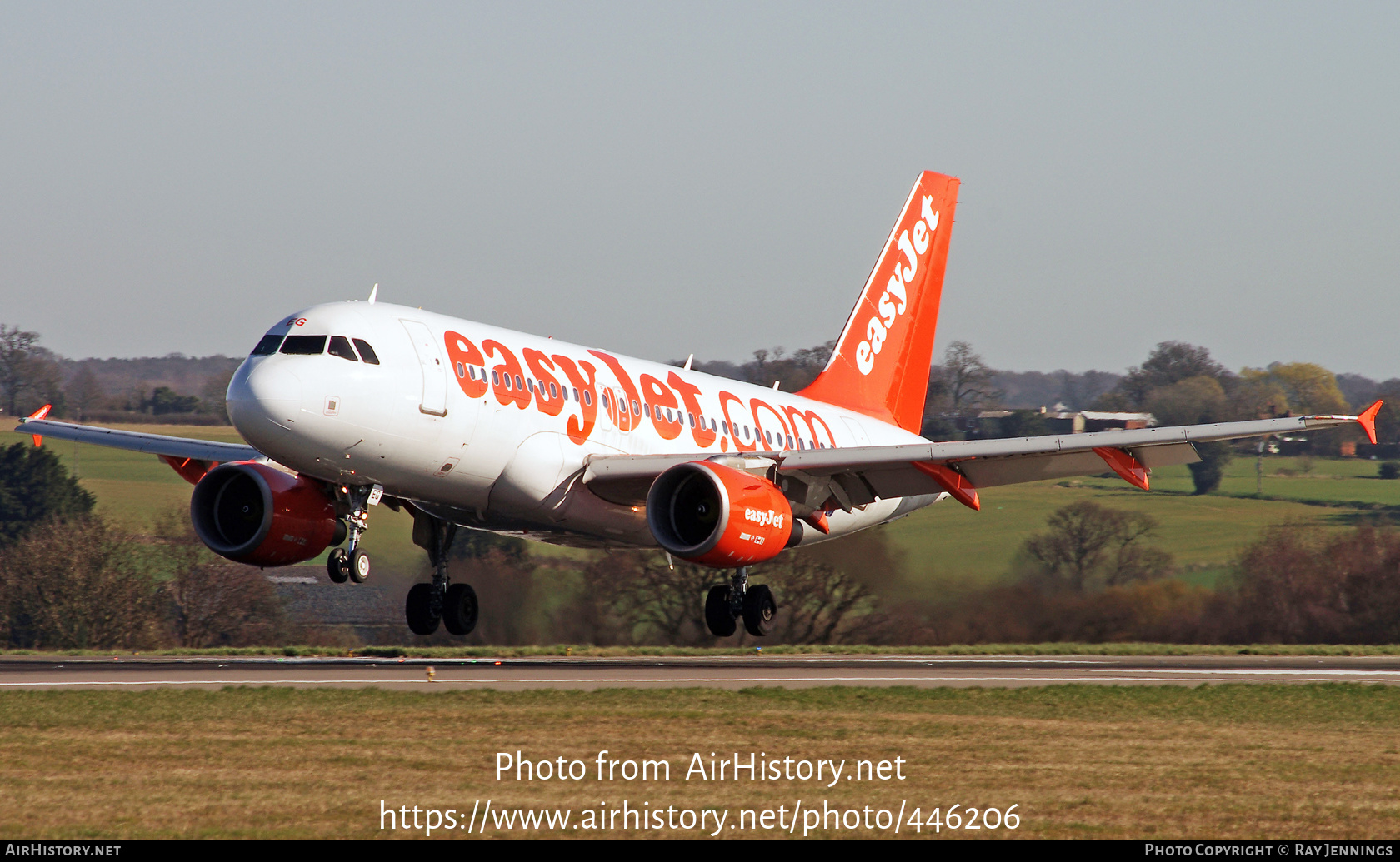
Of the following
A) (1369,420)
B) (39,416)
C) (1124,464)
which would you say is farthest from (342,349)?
(1369,420)

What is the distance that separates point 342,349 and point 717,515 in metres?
7.23

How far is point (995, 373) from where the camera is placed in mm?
97500

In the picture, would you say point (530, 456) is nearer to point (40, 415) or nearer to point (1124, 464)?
point (1124, 464)

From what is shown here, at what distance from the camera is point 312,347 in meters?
22.4

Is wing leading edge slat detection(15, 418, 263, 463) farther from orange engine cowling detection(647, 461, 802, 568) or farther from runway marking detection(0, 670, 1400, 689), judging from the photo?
orange engine cowling detection(647, 461, 802, 568)

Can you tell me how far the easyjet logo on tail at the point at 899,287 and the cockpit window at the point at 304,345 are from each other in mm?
17449

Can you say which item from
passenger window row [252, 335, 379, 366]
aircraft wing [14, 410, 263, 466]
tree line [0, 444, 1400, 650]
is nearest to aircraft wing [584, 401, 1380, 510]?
passenger window row [252, 335, 379, 366]

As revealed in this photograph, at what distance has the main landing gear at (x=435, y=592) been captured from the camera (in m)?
29.7

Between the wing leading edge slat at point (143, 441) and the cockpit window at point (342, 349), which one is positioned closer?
the cockpit window at point (342, 349)

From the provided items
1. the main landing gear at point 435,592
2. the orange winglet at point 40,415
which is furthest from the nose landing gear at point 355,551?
the orange winglet at point 40,415

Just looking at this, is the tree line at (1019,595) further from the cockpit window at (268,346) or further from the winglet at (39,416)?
the cockpit window at (268,346)

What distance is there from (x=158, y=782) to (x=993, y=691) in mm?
14348

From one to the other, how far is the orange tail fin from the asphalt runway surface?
21.5 ft
